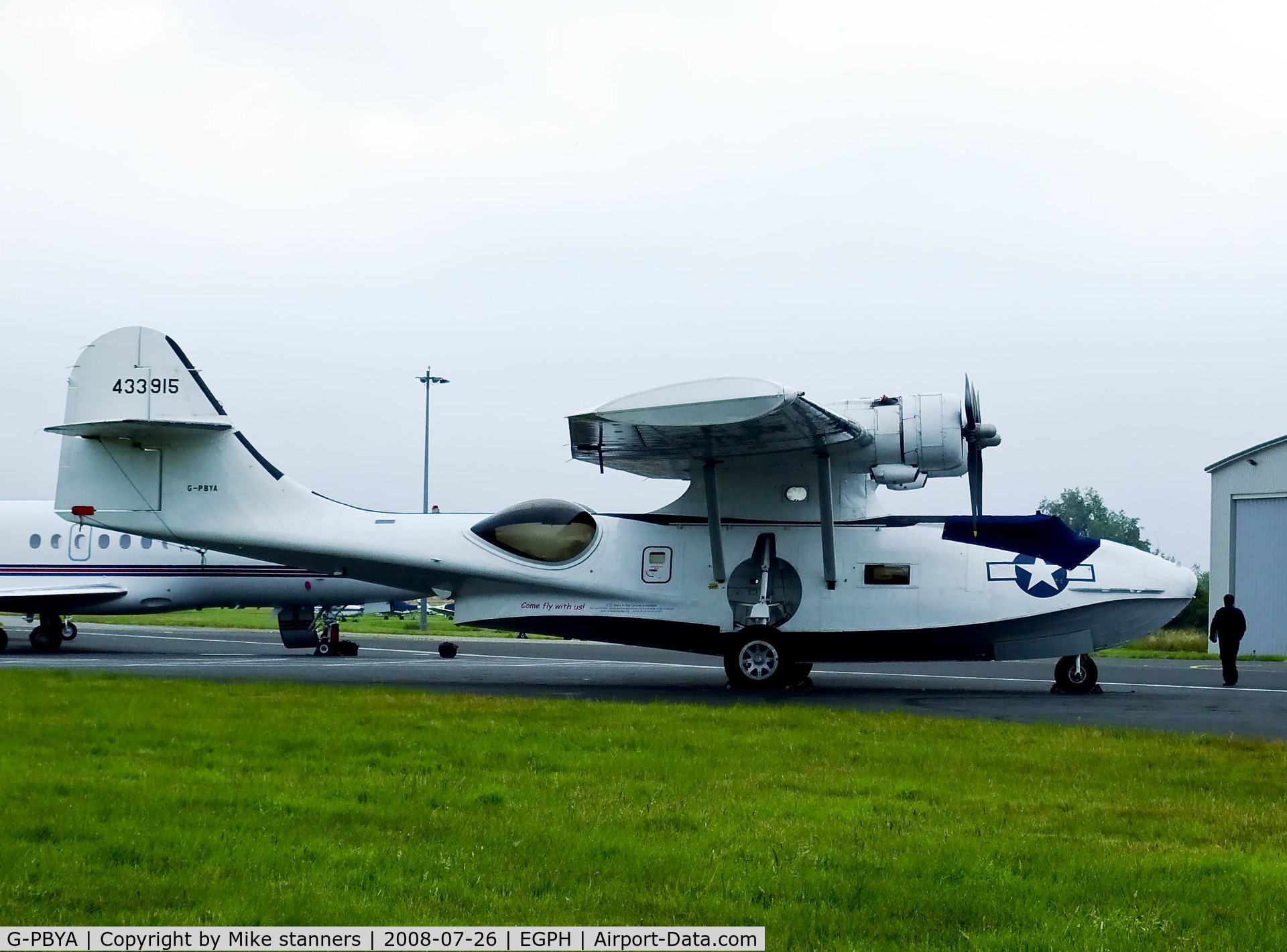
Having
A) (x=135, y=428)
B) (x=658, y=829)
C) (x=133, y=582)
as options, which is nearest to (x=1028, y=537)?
(x=658, y=829)

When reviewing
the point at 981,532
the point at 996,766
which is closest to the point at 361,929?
the point at 996,766

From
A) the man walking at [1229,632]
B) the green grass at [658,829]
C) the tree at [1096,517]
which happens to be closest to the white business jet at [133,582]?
the green grass at [658,829]

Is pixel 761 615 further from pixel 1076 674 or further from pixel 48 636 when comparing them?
pixel 48 636

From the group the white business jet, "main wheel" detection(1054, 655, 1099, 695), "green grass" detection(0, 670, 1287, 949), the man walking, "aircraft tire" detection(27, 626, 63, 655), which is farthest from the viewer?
"aircraft tire" detection(27, 626, 63, 655)

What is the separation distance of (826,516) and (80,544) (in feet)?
65.1

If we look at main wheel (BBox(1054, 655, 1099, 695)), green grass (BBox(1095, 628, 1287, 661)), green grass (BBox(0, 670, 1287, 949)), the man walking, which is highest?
the man walking

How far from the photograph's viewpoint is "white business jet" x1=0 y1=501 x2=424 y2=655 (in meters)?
25.6

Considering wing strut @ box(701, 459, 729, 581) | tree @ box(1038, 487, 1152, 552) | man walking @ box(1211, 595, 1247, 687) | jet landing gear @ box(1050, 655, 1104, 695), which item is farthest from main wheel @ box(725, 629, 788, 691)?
tree @ box(1038, 487, 1152, 552)

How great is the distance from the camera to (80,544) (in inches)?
1085

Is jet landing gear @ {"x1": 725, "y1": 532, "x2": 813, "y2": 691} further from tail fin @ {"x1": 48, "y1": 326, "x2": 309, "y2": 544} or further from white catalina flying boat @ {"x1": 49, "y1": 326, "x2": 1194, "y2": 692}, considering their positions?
tail fin @ {"x1": 48, "y1": 326, "x2": 309, "y2": 544}

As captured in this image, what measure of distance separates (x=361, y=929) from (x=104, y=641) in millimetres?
31852

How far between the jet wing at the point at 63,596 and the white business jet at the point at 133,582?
2 cm

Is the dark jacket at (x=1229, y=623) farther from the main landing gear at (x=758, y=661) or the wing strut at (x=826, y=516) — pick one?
the main landing gear at (x=758, y=661)

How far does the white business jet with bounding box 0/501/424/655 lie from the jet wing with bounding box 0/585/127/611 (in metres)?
0.02
